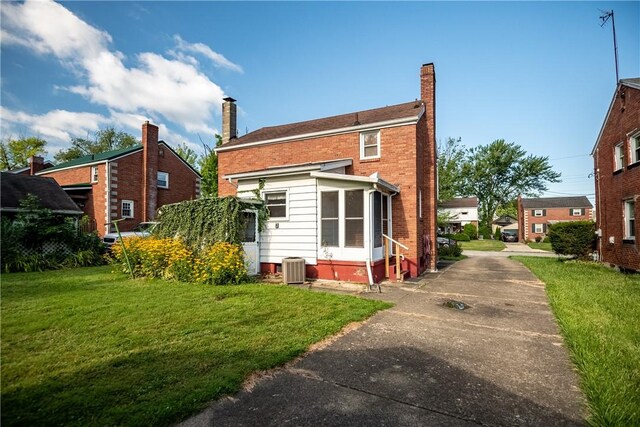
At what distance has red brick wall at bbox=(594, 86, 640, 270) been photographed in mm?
12156

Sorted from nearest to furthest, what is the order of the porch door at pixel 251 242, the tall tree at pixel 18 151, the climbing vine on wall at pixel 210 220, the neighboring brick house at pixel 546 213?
1. the climbing vine on wall at pixel 210 220
2. the porch door at pixel 251 242
3. the tall tree at pixel 18 151
4. the neighboring brick house at pixel 546 213

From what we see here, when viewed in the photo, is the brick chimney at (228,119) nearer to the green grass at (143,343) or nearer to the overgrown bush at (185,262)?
the overgrown bush at (185,262)

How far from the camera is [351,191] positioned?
31.1 ft

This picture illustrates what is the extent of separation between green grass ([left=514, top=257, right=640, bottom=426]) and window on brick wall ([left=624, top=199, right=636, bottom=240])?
4.53 meters

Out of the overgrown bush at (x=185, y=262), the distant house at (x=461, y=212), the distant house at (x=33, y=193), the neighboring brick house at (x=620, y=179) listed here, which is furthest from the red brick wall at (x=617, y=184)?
the distant house at (x=461, y=212)

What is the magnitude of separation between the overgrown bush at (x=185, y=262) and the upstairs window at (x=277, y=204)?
71.9 inches

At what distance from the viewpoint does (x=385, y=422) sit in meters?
2.73

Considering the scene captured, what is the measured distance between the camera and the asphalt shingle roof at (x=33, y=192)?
14.9 meters

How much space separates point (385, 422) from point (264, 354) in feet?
6.02

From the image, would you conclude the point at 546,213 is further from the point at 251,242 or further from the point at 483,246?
the point at 251,242

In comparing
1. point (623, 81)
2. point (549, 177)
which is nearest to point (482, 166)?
point (549, 177)

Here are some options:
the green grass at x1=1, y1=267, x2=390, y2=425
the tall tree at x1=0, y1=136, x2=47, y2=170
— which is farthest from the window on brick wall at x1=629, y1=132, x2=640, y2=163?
the tall tree at x1=0, y1=136, x2=47, y2=170

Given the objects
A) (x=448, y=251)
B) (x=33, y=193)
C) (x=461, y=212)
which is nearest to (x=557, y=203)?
(x=461, y=212)

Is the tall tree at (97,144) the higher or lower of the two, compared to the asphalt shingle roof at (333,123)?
higher
